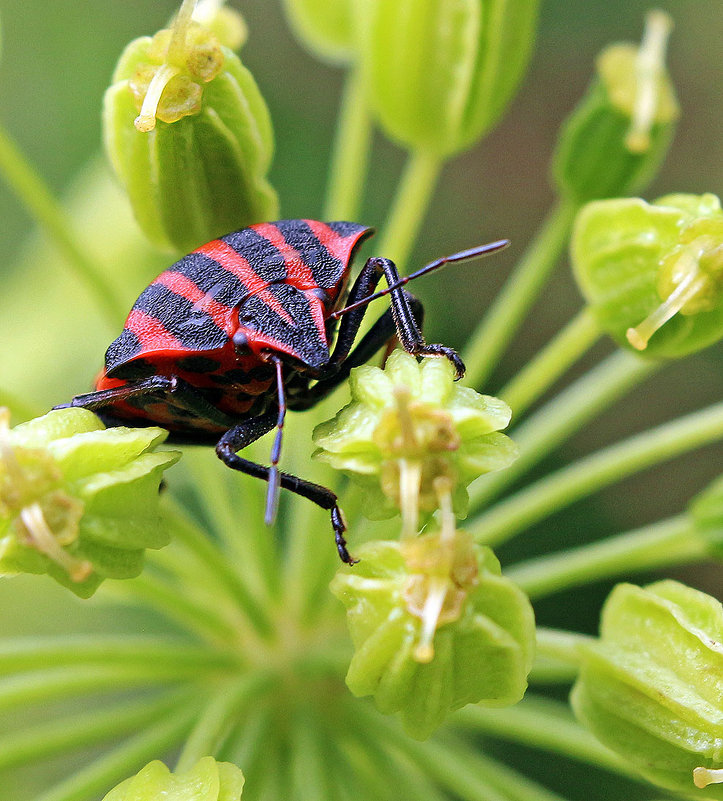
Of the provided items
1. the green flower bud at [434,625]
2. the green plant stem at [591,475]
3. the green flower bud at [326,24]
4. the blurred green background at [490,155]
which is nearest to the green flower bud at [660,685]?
the green flower bud at [434,625]

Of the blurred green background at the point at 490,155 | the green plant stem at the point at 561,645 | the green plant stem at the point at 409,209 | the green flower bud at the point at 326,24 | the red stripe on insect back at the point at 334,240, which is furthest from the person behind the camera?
the blurred green background at the point at 490,155

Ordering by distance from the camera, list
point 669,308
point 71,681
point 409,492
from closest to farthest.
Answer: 1. point 409,492
2. point 669,308
3. point 71,681

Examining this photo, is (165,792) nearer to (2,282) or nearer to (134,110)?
(134,110)

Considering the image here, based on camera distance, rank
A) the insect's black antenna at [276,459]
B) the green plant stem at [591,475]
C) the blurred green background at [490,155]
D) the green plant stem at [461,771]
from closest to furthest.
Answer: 1. the insect's black antenna at [276,459]
2. the green plant stem at [461,771]
3. the green plant stem at [591,475]
4. the blurred green background at [490,155]

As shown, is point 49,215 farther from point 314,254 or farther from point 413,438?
point 413,438

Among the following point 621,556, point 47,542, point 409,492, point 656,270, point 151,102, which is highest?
point 151,102

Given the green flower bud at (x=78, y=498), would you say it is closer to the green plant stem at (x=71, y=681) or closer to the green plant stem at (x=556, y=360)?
the green plant stem at (x=71, y=681)

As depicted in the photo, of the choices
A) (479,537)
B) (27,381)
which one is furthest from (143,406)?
(27,381)

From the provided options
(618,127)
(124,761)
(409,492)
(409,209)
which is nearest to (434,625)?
(409,492)

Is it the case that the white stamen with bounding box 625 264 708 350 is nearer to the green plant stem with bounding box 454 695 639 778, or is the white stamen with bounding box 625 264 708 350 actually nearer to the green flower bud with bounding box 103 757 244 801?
the green plant stem with bounding box 454 695 639 778
